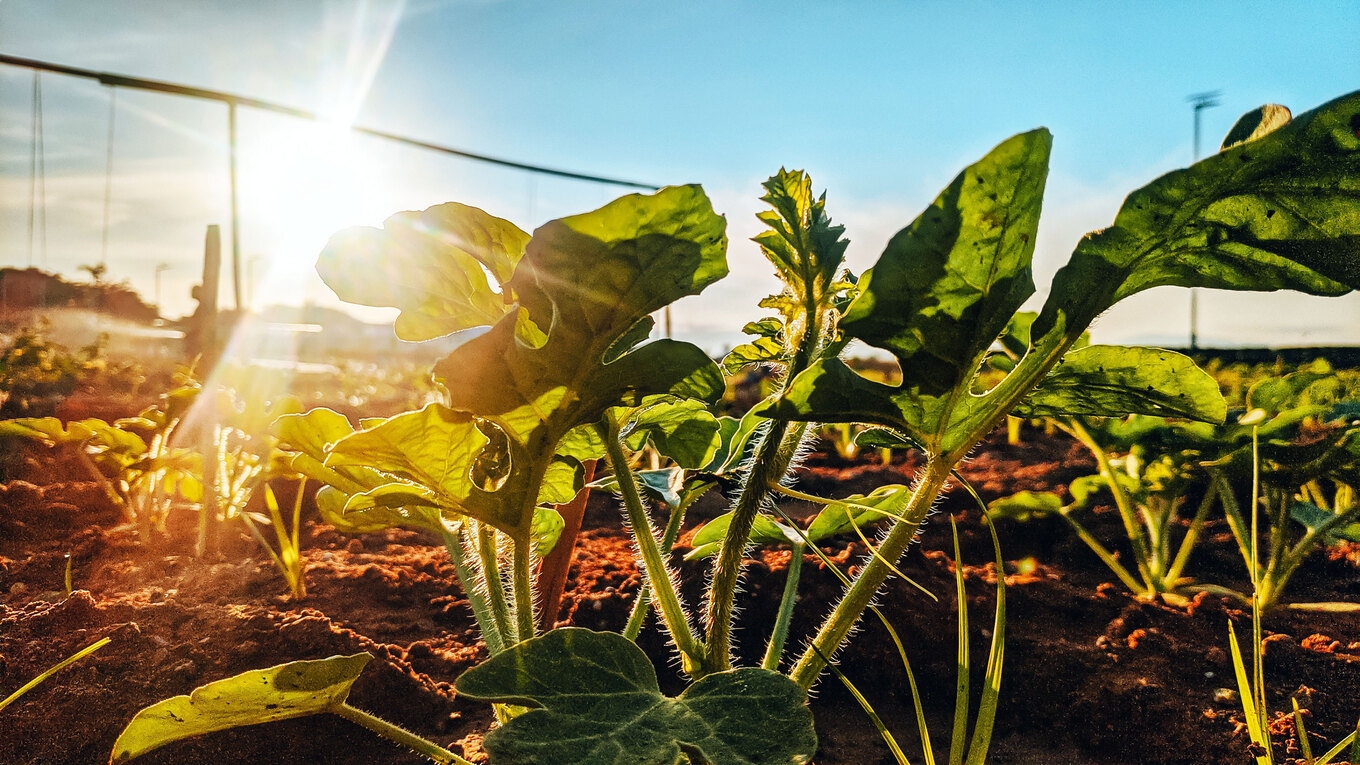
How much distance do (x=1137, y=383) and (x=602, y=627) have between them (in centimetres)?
136

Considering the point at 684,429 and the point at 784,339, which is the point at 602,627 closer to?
the point at 684,429

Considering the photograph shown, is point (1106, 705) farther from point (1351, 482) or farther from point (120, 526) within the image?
point (120, 526)

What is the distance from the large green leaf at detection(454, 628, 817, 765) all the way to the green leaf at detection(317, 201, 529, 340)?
20.3 inches

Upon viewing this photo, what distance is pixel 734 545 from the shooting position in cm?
94

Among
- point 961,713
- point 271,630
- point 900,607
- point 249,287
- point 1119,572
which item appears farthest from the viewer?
point 249,287

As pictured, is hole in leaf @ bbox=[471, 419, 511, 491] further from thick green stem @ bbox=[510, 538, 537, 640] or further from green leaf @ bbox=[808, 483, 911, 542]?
green leaf @ bbox=[808, 483, 911, 542]

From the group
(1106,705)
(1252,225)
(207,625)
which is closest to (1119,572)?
(1106,705)

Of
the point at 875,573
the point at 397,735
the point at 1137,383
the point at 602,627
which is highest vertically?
the point at 1137,383

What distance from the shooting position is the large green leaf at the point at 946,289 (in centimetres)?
71

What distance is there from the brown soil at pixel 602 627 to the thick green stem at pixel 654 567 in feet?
2.31

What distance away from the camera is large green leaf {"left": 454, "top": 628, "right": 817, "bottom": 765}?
655 mm

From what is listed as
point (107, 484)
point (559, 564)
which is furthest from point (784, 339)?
point (107, 484)

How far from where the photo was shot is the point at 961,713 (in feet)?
3.17

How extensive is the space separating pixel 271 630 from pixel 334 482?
2.93ft
